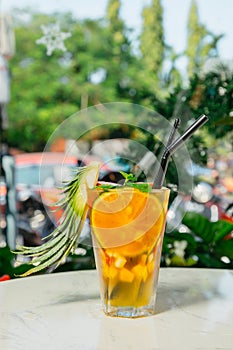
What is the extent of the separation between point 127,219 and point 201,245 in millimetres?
618

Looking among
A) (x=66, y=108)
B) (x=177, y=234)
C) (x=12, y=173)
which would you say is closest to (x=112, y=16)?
(x=66, y=108)

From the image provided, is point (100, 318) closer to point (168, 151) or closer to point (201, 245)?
point (168, 151)

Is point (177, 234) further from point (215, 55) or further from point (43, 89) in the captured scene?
point (43, 89)

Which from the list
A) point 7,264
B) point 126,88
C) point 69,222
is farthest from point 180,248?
point 126,88

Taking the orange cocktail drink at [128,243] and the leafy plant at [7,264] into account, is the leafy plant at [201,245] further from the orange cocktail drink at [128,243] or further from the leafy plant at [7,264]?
the orange cocktail drink at [128,243]

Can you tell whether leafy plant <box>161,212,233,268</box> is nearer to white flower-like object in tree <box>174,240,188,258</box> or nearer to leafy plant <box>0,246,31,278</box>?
white flower-like object in tree <box>174,240,188,258</box>

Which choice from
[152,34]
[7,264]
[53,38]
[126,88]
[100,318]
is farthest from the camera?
[152,34]

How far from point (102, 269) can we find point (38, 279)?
0.19 metres

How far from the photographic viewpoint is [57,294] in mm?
716

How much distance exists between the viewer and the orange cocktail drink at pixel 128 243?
611 millimetres

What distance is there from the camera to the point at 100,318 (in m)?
0.61

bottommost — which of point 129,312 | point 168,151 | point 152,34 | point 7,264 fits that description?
point 7,264

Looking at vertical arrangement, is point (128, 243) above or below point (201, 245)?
above

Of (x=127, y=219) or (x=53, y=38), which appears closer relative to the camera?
(x=127, y=219)
